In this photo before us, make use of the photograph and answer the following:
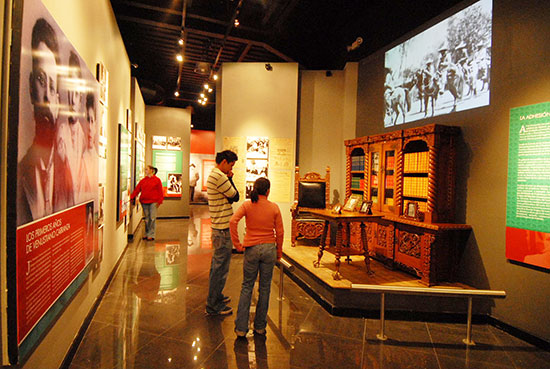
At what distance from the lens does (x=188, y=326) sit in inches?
136

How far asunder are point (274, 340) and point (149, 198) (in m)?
5.82

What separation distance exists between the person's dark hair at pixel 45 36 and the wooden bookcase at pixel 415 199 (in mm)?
4184

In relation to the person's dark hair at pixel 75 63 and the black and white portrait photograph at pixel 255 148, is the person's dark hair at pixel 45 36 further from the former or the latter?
the black and white portrait photograph at pixel 255 148

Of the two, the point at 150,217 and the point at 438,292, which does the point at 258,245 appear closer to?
the point at 438,292

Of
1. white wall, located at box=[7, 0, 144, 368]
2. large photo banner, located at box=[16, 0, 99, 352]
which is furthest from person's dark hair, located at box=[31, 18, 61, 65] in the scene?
white wall, located at box=[7, 0, 144, 368]

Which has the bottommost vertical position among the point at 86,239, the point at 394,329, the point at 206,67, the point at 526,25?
the point at 394,329

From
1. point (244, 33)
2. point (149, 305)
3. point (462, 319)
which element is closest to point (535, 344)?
point (462, 319)

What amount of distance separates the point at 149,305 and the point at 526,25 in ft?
18.3

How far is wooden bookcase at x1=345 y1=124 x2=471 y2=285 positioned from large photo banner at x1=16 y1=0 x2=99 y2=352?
397 centimetres

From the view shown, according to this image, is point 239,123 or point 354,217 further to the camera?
point 239,123

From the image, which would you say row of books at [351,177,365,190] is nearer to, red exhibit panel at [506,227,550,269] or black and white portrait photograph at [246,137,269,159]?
black and white portrait photograph at [246,137,269,159]

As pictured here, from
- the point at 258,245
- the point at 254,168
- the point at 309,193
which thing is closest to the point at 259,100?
the point at 254,168

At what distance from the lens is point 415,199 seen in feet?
16.0

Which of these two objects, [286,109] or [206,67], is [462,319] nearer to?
[286,109]
